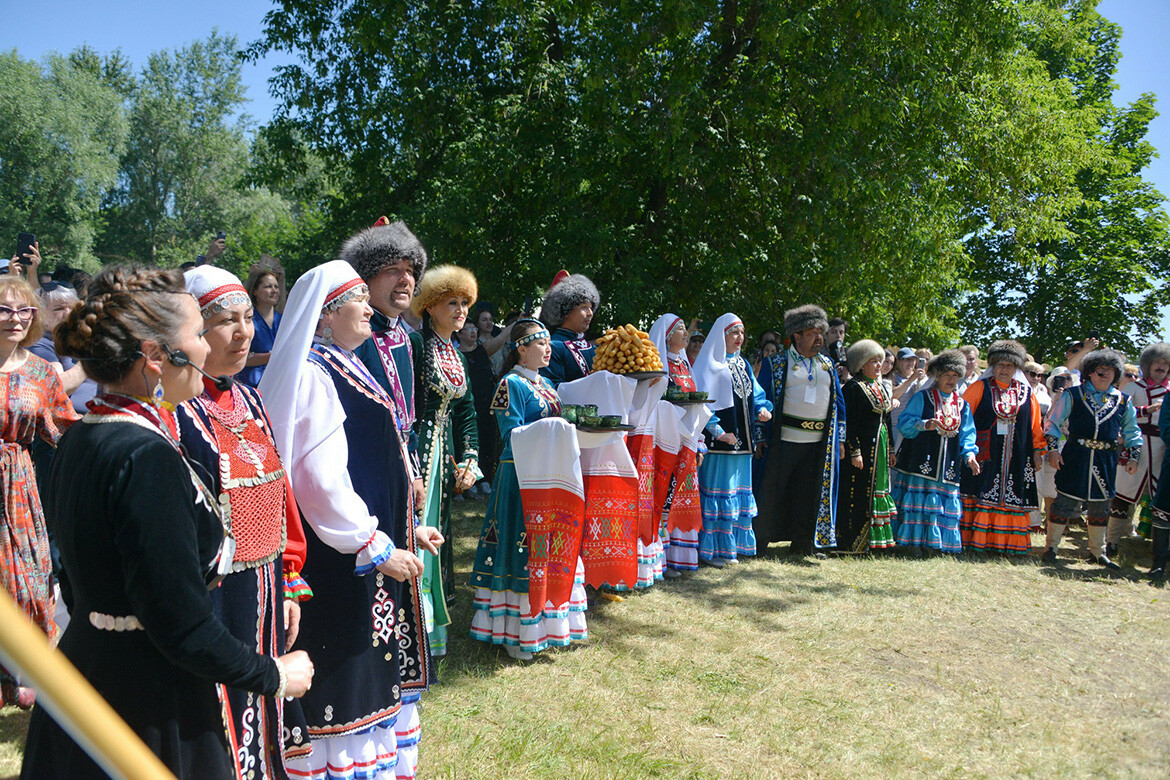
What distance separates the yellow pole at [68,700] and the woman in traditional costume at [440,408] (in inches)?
129

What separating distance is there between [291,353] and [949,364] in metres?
7.13

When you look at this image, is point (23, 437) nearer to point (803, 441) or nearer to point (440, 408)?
point (440, 408)

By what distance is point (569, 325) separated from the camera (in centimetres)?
559

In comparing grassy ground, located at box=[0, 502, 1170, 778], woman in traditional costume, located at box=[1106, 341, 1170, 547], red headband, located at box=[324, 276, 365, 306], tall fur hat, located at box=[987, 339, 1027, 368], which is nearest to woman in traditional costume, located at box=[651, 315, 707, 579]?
grassy ground, located at box=[0, 502, 1170, 778]

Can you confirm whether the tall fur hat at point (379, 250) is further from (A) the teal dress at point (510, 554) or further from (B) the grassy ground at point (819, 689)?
(B) the grassy ground at point (819, 689)

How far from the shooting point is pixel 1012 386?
28.0 ft

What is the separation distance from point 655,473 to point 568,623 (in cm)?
193

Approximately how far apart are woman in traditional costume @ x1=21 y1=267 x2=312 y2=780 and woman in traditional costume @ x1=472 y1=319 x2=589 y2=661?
3.03 metres

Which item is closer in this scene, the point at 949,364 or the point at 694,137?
the point at 949,364

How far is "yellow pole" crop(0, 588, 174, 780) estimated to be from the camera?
0.80 m

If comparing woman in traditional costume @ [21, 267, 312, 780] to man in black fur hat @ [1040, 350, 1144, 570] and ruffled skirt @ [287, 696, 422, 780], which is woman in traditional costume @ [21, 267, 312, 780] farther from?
man in black fur hat @ [1040, 350, 1144, 570]

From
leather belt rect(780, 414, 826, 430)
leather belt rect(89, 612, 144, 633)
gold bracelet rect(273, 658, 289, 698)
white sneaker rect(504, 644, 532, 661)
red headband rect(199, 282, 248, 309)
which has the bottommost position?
white sneaker rect(504, 644, 532, 661)

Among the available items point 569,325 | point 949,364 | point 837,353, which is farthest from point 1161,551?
point 569,325

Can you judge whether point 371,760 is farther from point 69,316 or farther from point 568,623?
point 568,623
